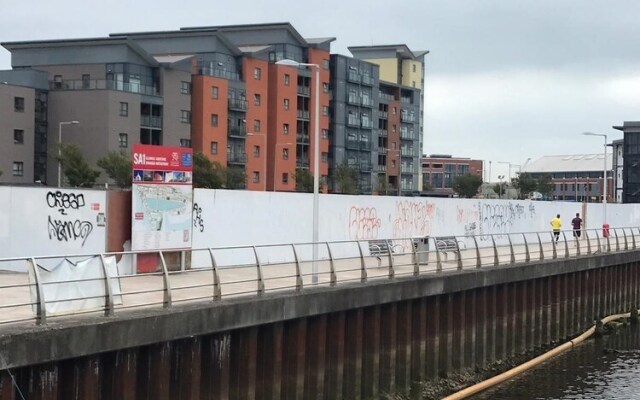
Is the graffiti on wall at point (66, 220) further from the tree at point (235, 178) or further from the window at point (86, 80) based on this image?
the window at point (86, 80)

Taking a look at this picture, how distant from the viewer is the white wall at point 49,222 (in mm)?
22578

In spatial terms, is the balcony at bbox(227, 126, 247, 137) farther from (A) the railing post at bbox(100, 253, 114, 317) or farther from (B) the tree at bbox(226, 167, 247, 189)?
(A) the railing post at bbox(100, 253, 114, 317)

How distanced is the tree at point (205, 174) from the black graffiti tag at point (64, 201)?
53.2 meters

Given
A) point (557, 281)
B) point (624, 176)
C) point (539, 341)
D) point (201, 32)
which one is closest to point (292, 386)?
point (539, 341)

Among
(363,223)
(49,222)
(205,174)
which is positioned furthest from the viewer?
(205,174)

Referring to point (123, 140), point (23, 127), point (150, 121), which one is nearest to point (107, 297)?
point (23, 127)

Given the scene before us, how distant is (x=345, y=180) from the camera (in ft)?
324

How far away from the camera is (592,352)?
32.6m

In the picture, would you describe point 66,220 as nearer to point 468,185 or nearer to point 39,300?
point 39,300

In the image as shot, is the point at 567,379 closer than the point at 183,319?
No

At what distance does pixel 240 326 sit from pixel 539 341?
17417 millimetres

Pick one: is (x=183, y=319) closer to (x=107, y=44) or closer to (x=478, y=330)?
(x=478, y=330)

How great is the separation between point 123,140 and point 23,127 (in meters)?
8.60

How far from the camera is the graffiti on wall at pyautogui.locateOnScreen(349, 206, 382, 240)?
3384 centimetres
